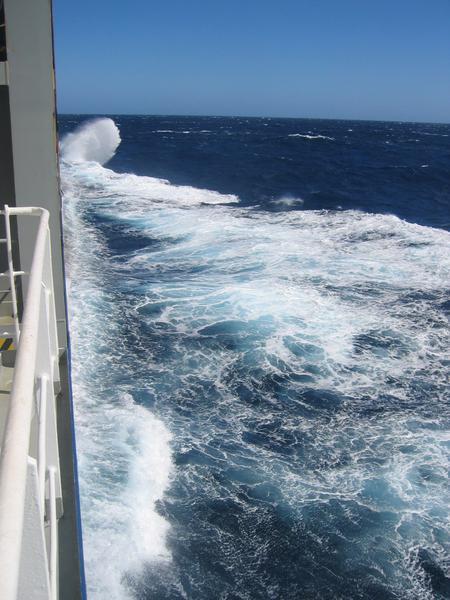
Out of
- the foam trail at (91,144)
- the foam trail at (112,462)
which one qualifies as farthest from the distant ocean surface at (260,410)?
the foam trail at (91,144)

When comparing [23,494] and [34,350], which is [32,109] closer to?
[34,350]

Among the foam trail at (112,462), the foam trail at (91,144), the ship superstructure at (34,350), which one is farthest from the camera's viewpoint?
the foam trail at (91,144)

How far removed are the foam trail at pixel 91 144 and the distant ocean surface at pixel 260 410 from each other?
19.3 meters

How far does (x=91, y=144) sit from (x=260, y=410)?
118 feet

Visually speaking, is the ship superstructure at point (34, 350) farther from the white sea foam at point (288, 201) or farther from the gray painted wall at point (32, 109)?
the white sea foam at point (288, 201)

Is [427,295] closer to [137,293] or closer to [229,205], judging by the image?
[137,293]

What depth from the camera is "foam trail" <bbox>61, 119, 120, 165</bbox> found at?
120 feet

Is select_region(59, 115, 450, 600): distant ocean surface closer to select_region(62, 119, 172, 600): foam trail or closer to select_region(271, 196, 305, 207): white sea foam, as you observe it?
select_region(62, 119, 172, 600): foam trail

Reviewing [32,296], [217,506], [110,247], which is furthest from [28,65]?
[110,247]

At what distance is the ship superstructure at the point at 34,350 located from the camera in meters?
1.14

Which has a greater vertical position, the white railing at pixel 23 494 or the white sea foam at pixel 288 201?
the white railing at pixel 23 494

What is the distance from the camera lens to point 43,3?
445cm

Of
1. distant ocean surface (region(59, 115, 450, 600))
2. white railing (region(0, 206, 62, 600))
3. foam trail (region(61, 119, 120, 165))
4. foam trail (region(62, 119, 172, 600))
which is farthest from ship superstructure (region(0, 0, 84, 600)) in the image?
foam trail (region(61, 119, 120, 165))

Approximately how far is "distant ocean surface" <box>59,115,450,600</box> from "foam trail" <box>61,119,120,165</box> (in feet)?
63.4
